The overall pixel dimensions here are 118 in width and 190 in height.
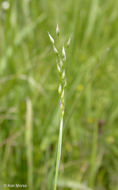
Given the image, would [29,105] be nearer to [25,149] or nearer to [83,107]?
[25,149]

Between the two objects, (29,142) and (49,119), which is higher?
(49,119)

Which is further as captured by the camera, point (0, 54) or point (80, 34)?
point (80, 34)

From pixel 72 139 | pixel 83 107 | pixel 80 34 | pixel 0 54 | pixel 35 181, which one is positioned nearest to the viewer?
pixel 35 181

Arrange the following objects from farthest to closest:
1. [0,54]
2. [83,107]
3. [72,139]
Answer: [0,54]
[83,107]
[72,139]

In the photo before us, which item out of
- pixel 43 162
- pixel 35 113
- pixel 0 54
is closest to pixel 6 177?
pixel 43 162

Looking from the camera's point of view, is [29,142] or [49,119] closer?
[29,142]

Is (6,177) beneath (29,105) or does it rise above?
beneath

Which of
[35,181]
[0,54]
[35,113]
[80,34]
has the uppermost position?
[80,34]

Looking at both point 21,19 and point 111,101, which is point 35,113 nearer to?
point 111,101

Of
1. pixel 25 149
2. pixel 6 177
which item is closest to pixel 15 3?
pixel 25 149
